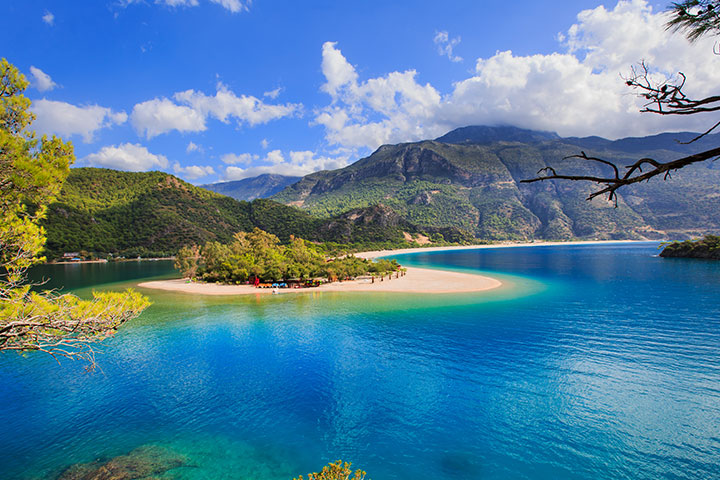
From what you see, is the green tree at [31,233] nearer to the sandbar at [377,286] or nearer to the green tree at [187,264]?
the sandbar at [377,286]

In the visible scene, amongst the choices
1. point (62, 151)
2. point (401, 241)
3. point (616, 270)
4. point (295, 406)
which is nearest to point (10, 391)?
point (295, 406)

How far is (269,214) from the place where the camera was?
549 feet

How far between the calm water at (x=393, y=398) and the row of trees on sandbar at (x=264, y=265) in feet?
85.6

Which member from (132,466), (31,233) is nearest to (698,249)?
(132,466)

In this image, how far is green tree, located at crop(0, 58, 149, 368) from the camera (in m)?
8.13

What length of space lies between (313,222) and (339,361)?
A: 462ft

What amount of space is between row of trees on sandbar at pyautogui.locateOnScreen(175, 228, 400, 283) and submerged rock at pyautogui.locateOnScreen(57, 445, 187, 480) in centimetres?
4494

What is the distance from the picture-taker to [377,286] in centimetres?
5500

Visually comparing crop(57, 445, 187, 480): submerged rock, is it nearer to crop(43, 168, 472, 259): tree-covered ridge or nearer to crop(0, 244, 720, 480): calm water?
crop(0, 244, 720, 480): calm water

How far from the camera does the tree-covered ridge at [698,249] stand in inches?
2977

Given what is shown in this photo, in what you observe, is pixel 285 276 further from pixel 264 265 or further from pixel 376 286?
pixel 376 286

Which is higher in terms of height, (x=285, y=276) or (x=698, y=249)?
(x=698, y=249)

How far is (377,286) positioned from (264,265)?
21.4 meters

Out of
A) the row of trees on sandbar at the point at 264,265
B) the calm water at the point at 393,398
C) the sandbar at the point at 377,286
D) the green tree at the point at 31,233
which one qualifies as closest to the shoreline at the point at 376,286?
the sandbar at the point at 377,286
